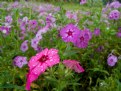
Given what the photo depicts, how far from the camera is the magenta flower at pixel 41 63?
3.94 ft

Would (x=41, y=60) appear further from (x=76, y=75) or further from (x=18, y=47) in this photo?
(x=18, y=47)

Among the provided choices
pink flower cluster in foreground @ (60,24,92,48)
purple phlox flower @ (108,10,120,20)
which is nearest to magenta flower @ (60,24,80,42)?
pink flower cluster in foreground @ (60,24,92,48)

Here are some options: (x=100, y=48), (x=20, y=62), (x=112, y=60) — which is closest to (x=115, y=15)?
(x=100, y=48)

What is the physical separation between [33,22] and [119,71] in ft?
2.82

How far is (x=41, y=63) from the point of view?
124 centimetres

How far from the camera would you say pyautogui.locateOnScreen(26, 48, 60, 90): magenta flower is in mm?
1201

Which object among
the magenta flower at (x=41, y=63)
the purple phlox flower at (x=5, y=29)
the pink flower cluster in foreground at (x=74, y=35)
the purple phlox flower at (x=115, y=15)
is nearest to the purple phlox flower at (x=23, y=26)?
the purple phlox flower at (x=5, y=29)

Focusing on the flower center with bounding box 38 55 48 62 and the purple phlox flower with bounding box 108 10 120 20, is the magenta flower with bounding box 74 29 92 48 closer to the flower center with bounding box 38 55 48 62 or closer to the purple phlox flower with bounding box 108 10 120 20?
the flower center with bounding box 38 55 48 62

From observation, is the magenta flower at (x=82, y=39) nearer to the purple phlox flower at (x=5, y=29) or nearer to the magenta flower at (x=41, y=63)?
the magenta flower at (x=41, y=63)

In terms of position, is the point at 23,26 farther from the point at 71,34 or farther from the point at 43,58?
the point at 43,58

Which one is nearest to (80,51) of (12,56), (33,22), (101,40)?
(101,40)

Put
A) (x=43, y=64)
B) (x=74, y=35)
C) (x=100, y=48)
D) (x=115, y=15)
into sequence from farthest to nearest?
(x=115, y=15) < (x=100, y=48) < (x=74, y=35) < (x=43, y=64)

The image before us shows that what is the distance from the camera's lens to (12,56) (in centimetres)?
192

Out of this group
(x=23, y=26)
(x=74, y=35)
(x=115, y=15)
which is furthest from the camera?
(x=23, y=26)
